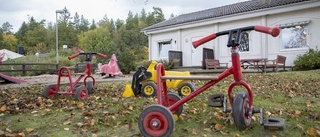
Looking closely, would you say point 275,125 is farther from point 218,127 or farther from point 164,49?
point 164,49

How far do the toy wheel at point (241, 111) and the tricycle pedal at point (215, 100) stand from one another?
42 cm

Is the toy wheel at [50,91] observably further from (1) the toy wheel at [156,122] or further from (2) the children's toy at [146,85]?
(1) the toy wheel at [156,122]

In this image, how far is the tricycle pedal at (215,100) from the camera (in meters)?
3.24

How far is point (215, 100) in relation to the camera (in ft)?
10.9

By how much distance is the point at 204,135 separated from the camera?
2859 mm

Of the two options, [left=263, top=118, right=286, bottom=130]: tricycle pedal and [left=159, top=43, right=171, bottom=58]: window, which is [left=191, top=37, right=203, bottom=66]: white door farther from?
[left=263, top=118, right=286, bottom=130]: tricycle pedal

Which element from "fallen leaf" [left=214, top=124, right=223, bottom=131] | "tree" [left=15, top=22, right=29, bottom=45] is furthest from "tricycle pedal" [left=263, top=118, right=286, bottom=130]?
"tree" [left=15, top=22, right=29, bottom=45]

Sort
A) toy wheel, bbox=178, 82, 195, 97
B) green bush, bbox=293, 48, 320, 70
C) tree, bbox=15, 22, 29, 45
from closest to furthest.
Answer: toy wheel, bbox=178, 82, 195, 97
green bush, bbox=293, 48, 320, 70
tree, bbox=15, 22, 29, 45

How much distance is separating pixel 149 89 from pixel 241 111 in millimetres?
2924

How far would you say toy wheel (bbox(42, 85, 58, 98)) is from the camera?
5.13 meters

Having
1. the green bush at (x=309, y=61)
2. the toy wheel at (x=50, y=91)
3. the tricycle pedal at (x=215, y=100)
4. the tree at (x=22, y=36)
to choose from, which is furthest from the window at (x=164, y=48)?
the tree at (x=22, y=36)

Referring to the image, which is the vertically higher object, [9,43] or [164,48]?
[9,43]

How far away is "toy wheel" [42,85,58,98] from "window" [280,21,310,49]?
1236 centimetres

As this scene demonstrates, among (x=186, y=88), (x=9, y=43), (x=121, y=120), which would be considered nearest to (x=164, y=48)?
(x=186, y=88)
